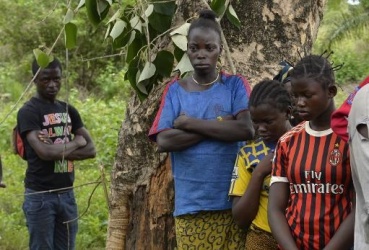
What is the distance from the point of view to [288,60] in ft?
15.1

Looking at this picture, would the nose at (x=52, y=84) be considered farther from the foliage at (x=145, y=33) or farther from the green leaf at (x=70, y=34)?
the green leaf at (x=70, y=34)

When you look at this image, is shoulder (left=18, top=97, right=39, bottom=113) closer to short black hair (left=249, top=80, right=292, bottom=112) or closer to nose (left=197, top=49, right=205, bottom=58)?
nose (left=197, top=49, right=205, bottom=58)

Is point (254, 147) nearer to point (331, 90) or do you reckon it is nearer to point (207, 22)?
point (331, 90)

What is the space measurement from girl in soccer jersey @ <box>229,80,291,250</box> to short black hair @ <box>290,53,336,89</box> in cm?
27

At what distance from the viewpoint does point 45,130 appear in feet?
18.4

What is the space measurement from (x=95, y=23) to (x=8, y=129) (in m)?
6.66

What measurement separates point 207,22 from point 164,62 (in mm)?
515

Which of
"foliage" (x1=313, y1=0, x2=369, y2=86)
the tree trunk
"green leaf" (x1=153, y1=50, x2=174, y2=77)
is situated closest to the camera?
"green leaf" (x1=153, y1=50, x2=174, y2=77)

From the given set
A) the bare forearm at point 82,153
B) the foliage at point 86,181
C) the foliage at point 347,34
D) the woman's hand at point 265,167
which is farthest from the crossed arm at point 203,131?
the foliage at point 347,34

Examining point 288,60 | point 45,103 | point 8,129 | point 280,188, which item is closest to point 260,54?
point 288,60

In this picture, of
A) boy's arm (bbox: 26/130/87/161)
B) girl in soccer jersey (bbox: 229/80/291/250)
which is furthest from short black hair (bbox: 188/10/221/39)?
boy's arm (bbox: 26/130/87/161)

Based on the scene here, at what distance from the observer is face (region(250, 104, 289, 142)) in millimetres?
3600

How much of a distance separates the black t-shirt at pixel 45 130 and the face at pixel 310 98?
8.25 ft

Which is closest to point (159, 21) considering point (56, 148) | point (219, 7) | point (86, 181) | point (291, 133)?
point (219, 7)
